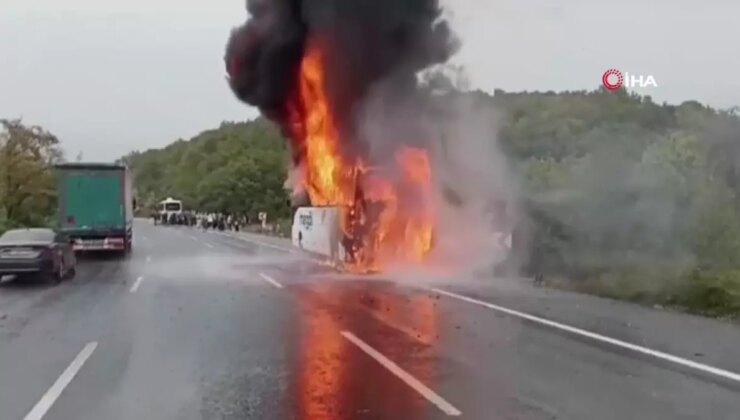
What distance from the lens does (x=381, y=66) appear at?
96.7 ft

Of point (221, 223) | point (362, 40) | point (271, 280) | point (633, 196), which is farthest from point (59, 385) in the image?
point (221, 223)

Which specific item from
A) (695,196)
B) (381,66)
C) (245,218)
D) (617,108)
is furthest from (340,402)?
(245,218)

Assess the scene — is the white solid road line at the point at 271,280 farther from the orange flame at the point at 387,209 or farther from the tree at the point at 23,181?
the tree at the point at 23,181

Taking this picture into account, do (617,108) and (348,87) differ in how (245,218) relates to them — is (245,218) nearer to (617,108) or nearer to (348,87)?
(617,108)

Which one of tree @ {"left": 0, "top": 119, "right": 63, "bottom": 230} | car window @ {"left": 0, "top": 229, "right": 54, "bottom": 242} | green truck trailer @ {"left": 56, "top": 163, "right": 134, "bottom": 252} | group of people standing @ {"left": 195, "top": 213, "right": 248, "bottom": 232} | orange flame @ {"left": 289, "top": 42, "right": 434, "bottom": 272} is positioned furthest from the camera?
group of people standing @ {"left": 195, "top": 213, "right": 248, "bottom": 232}

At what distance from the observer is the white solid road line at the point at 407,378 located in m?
7.95

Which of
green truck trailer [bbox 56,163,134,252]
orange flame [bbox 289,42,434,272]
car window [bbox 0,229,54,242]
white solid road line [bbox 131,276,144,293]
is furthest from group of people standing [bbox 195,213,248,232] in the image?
white solid road line [bbox 131,276,144,293]

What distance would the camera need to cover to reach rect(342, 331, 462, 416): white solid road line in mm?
7945

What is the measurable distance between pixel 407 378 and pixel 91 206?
26.6 meters

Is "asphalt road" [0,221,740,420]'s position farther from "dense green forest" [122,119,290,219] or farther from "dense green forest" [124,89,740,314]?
"dense green forest" [122,119,290,219]

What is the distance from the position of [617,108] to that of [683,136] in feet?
38.5

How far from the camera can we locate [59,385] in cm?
916

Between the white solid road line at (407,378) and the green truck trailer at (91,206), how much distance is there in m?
23.2

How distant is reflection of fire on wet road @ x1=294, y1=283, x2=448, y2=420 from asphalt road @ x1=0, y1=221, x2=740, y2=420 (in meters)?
0.02
